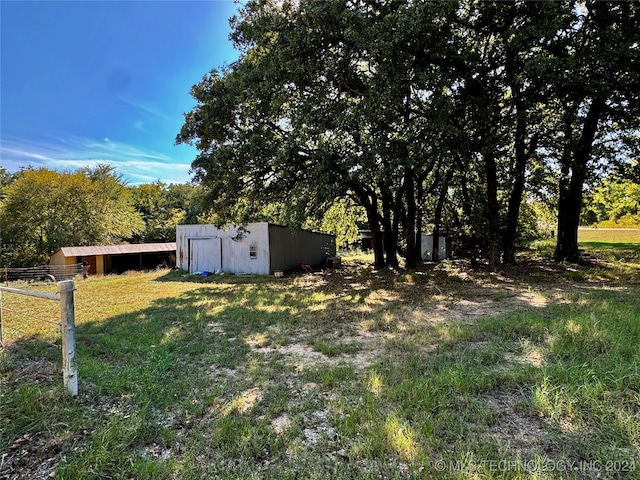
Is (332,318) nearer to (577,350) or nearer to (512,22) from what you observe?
(577,350)

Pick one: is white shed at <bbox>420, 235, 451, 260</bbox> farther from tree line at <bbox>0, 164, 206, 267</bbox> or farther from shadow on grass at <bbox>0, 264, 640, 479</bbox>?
shadow on grass at <bbox>0, 264, 640, 479</bbox>

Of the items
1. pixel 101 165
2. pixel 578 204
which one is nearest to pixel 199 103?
pixel 578 204

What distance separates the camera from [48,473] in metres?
1.83

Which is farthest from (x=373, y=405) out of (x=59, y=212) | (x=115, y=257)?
(x=59, y=212)

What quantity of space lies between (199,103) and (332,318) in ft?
27.1

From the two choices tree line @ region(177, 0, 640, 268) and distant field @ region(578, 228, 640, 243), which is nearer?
tree line @ region(177, 0, 640, 268)

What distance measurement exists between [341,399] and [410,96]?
24.9ft

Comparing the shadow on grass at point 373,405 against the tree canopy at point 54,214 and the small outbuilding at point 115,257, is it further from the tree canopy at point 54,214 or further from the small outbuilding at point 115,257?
the tree canopy at point 54,214

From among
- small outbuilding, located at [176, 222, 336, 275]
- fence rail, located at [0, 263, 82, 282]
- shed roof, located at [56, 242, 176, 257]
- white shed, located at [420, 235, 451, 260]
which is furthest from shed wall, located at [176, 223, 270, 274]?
white shed, located at [420, 235, 451, 260]

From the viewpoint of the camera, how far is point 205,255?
15164 mm

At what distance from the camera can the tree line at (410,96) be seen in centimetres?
636

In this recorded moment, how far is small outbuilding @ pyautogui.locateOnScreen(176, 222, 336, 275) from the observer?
14102mm

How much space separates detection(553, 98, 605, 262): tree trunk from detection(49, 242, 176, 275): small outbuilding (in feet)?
76.0

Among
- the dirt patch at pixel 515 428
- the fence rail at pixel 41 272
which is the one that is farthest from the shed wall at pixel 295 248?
the fence rail at pixel 41 272
